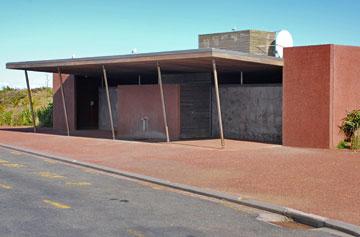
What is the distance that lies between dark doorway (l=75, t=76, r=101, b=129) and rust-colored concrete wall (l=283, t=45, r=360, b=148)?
14.8 m

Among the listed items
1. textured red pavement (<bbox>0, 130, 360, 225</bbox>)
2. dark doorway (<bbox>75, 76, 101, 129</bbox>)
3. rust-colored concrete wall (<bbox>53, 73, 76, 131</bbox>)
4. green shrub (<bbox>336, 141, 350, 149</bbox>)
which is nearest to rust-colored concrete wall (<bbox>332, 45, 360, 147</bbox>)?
green shrub (<bbox>336, 141, 350, 149</bbox>)

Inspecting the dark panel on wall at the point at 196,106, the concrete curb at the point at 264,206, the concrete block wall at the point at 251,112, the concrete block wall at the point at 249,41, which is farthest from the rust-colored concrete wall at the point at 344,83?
the concrete curb at the point at 264,206

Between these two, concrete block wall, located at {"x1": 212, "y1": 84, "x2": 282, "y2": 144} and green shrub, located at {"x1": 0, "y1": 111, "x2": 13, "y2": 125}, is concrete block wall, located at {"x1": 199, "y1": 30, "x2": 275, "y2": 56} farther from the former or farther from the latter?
green shrub, located at {"x1": 0, "y1": 111, "x2": 13, "y2": 125}

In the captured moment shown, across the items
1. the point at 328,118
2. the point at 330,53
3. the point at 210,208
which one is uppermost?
the point at 330,53

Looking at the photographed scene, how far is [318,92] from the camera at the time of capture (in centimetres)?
1866

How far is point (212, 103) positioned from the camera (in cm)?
2483

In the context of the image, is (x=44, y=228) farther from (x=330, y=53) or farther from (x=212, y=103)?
(x=212, y=103)

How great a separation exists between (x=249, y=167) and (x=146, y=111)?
11.7 metres

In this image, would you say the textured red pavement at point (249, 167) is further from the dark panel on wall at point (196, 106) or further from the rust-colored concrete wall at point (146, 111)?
the rust-colored concrete wall at point (146, 111)

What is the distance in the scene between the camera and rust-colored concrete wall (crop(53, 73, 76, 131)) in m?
31.2

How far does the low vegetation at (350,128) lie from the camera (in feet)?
60.6

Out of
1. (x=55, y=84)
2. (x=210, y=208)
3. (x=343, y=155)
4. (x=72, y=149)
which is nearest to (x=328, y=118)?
(x=343, y=155)

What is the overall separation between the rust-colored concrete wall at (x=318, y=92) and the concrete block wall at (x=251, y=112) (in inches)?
77.6

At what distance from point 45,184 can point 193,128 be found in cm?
1313
